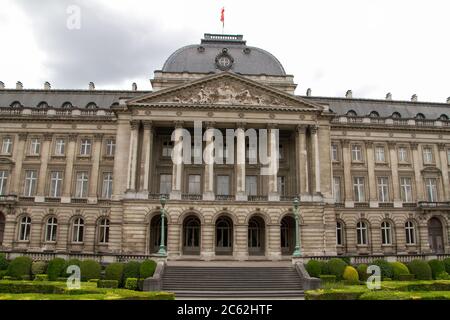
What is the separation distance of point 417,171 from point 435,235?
7975 millimetres

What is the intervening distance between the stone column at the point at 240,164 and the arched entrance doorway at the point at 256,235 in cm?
367

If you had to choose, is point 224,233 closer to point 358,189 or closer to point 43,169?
point 358,189

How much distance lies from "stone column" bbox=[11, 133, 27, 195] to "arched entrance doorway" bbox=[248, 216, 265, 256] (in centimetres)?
2722

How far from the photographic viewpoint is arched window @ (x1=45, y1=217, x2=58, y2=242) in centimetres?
4709

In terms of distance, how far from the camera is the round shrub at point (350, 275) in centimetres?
3019

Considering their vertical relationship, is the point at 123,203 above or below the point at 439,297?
above

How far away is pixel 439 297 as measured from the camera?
54.5 feet

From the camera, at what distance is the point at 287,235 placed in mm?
45281

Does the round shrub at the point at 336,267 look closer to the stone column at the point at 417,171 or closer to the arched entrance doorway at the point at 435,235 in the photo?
the arched entrance doorway at the point at 435,235

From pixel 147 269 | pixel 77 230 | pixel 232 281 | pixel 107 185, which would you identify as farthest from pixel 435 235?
pixel 77 230

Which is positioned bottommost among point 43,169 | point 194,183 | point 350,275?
point 350,275
